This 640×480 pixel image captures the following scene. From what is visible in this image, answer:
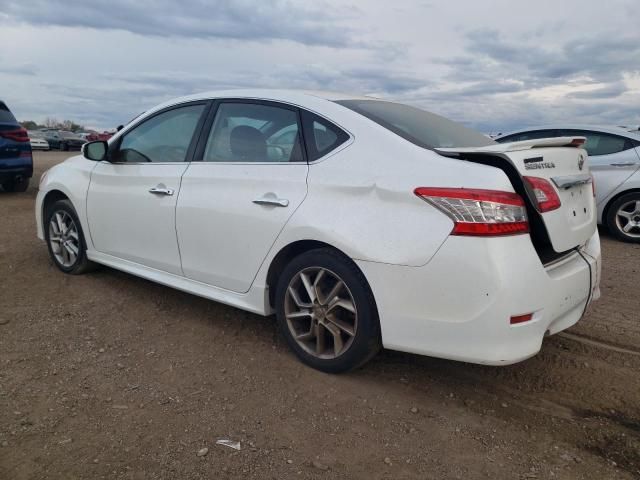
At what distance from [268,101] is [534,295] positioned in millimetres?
2021

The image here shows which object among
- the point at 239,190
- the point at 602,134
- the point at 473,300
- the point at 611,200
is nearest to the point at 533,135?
the point at 602,134

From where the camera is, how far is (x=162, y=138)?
4168 mm

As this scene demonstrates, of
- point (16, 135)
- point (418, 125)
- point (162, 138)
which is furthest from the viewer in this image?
point (16, 135)

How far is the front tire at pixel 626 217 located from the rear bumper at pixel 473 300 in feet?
17.0

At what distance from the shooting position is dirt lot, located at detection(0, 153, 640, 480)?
2.45m

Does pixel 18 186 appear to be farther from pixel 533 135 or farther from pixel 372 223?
pixel 372 223

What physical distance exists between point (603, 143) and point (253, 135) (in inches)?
232

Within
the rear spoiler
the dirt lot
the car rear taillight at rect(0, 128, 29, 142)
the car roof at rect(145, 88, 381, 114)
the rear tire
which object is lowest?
the rear tire

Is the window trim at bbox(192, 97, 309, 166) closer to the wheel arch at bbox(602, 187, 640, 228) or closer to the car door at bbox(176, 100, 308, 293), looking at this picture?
the car door at bbox(176, 100, 308, 293)

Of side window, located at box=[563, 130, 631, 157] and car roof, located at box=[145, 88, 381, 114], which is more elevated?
car roof, located at box=[145, 88, 381, 114]

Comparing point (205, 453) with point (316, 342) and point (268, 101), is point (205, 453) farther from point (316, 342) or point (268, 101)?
point (268, 101)

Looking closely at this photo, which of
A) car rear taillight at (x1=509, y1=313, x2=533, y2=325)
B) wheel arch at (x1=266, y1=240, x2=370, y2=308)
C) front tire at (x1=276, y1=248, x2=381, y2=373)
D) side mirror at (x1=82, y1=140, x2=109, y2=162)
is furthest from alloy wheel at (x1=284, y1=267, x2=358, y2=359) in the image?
side mirror at (x1=82, y1=140, x2=109, y2=162)

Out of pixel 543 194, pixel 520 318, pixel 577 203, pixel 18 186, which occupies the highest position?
pixel 543 194

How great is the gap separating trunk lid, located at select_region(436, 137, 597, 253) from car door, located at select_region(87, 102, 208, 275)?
6.40 ft
